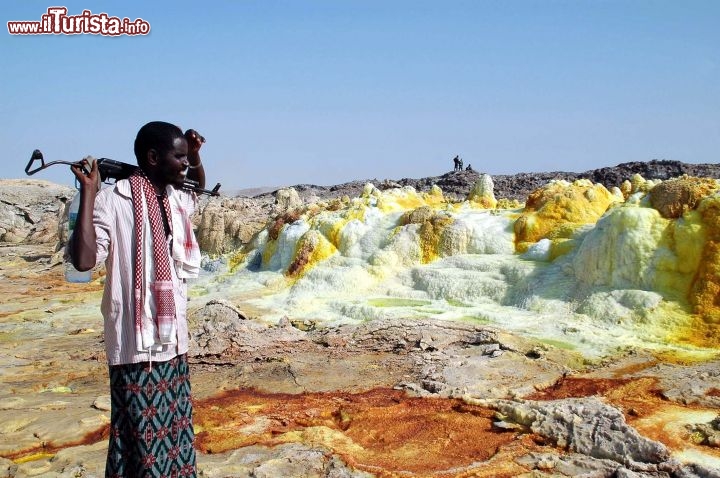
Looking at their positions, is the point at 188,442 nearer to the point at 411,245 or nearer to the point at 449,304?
the point at 449,304

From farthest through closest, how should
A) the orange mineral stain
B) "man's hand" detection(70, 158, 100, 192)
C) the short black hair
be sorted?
1. the orange mineral stain
2. the short black hair
3. "man's hand" detection(70, 158, 100, 192)

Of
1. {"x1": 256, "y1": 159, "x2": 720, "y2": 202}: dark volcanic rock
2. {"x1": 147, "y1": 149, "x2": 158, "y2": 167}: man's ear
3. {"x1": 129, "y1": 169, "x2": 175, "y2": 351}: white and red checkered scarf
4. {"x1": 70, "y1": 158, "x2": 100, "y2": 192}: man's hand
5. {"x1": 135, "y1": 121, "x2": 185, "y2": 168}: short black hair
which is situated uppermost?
{"x1": 256, "y1": 159, "x2": 720, "y2": 202}: dark volcanic rock

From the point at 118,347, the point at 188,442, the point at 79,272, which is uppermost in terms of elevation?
the point at 79,272

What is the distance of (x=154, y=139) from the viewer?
2439mm

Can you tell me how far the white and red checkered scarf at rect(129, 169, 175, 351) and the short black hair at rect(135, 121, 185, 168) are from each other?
3.9 inches

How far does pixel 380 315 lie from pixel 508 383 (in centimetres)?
272

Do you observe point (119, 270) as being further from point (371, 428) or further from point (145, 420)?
point (371, 428)

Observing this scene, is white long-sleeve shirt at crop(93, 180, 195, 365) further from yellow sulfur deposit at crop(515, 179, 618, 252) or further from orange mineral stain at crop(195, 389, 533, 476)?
yellow sulfur deposit at crop(515, 179, 618, 252)

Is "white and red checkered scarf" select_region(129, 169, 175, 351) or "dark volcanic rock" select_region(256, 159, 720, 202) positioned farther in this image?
"dark volcanic rock" select_region(256, 159, 720, 202)

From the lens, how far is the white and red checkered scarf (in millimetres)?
2330

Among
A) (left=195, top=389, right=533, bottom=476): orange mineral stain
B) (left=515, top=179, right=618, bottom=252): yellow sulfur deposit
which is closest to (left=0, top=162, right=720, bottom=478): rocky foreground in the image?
(left=195, top=389, right=533, bottom=476): orange mineral stain

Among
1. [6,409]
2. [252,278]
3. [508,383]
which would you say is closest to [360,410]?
[508,383]

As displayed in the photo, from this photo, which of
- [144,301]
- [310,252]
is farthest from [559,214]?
[144,301]

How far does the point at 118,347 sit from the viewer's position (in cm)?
233
